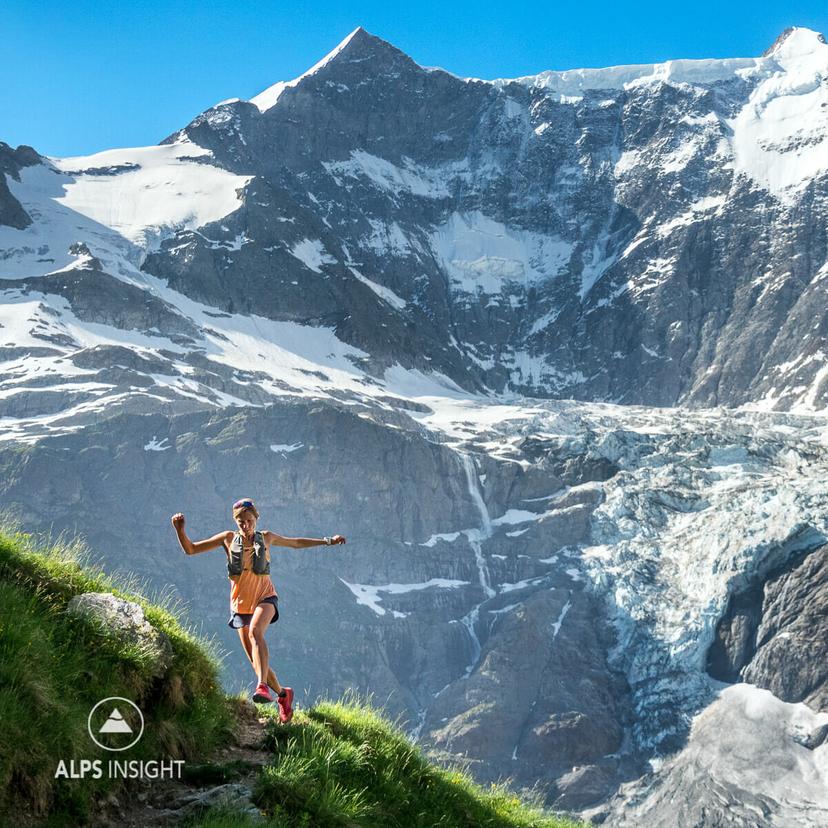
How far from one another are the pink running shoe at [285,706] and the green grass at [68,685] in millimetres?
564

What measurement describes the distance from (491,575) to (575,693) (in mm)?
37139

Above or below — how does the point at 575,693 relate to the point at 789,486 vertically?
below

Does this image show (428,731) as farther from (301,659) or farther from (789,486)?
(789,486)

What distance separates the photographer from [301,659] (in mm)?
158125

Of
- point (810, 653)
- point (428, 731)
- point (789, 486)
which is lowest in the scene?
point (428, 731)

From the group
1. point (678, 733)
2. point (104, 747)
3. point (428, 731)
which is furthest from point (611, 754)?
point (104, 747)

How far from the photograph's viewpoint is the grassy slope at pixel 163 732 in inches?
346

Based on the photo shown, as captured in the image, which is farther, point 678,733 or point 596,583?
point 596,583

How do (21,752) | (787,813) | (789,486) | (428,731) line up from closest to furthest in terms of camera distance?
(21,752)
(787,813)
(428,731)
(789,486)

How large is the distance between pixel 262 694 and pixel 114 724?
259 centimetres

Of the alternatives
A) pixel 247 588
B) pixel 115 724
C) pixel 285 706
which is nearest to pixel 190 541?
pixel 247 588

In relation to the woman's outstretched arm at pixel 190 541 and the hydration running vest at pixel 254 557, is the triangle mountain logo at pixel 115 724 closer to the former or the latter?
the woman's outstretched arm at pixel 190 541

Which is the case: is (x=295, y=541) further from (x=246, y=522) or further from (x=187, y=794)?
(x=187, y=794)

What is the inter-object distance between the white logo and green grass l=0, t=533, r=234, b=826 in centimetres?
8
